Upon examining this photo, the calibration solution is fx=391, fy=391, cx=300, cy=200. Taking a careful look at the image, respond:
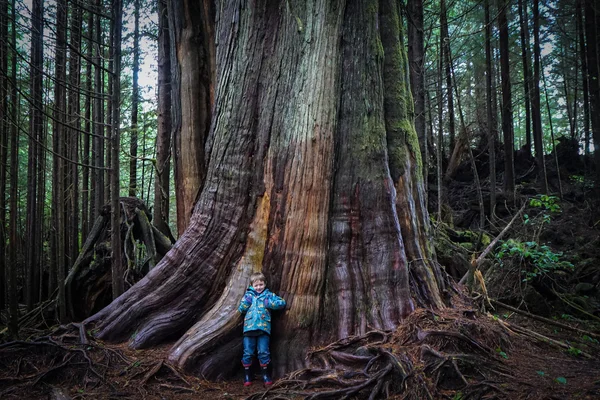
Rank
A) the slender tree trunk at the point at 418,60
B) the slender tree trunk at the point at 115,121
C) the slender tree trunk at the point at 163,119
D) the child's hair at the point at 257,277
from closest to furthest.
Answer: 1. the child's hair at the point at 257,277
2. the slender tree trunk at the point at 115,121
3. the slender tree trunk at the point at 418,60
4. the slender tree trunk at the point at 163,119

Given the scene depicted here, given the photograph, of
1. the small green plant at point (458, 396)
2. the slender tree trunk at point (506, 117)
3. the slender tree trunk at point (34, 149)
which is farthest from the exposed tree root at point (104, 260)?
the slender tree trunk at point (506, 117)

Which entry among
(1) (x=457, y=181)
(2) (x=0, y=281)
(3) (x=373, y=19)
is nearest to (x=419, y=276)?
(3) (x=373, y=19)

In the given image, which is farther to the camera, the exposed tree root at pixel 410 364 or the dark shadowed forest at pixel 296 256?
the dark shadowed forest at pixel 296 256

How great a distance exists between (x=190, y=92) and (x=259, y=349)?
3592 mm

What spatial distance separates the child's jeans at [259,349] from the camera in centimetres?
369

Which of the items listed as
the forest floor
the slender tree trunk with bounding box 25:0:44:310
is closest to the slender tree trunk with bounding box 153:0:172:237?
the slender tree trunk with bounding box 25:0:44:310

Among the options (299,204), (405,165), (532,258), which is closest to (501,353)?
(405,165)

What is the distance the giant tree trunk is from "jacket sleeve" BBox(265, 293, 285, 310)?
0.10 m

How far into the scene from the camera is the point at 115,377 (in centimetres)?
354

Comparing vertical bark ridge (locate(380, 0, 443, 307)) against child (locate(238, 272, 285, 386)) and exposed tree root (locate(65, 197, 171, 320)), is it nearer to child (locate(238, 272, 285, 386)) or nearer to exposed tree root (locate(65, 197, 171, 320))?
child (locate(238, 272, 285, 386))

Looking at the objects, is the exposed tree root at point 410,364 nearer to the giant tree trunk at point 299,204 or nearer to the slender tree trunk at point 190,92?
the giant tree trunk at point 299,204

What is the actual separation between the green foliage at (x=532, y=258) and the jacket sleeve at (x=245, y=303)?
181 inches

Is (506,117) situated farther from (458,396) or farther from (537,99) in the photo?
(458,396)

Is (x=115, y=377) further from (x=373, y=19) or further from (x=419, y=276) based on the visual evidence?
(x=373, y=19)
